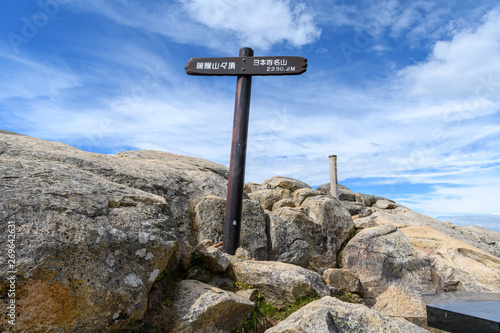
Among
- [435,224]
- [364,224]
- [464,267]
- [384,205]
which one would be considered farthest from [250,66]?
[384,205]

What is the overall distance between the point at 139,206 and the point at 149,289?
175 cm

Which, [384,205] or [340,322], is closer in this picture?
[340,322]

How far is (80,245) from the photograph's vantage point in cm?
502

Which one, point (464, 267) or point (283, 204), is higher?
point (283, 204)

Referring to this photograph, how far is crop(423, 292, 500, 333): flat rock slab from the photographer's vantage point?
3.65m

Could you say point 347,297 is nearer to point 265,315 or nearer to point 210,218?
point 265,315

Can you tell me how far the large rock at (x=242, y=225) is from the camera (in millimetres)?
9383

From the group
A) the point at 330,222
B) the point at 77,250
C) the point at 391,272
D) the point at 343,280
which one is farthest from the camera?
the point at 330,222

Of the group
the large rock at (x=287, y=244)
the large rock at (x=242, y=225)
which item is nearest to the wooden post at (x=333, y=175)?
the large rock at (x=287, y=244)

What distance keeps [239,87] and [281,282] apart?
625 centimetres

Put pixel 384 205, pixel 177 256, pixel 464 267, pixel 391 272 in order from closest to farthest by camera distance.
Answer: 1. pixel 177 256
2. pixel 391 272
3. pixel 464 267
4. pixel 384 205

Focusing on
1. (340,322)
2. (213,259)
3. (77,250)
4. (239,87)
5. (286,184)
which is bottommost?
(340,322)

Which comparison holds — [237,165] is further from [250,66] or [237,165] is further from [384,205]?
[384,205]

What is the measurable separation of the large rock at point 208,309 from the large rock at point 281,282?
2.43 feet
